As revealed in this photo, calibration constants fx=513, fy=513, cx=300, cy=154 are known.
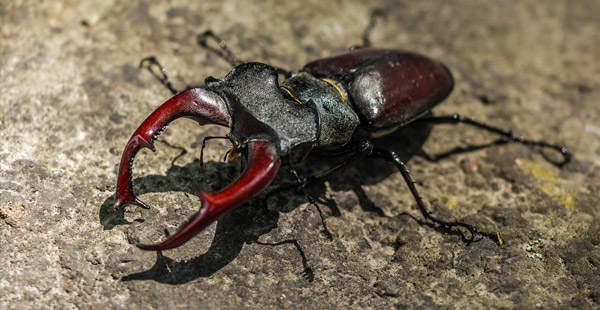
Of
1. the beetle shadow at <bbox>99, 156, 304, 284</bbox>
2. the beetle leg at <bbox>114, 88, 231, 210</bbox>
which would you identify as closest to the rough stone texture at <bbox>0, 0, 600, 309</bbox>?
the beetle shadow at <bbox>99, 156, 304, 284</bbox>

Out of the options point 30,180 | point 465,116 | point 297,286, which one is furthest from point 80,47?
point 465,116

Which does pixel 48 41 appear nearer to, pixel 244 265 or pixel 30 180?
pixel 30 180

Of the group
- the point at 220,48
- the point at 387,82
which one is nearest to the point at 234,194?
the point at 387,82

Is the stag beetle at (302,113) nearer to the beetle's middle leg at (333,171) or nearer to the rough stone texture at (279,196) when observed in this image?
the beetle's middle leg at (333,171)

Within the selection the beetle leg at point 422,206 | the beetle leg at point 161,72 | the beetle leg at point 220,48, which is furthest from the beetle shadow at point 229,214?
the beetle leg at point 220,48

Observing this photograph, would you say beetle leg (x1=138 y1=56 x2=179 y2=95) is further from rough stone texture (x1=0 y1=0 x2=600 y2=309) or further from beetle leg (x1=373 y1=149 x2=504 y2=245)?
beetle leg (x1=373 y1=149 x2=504 y2=245)
